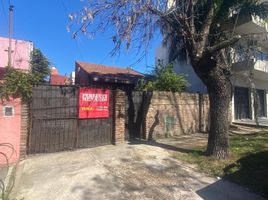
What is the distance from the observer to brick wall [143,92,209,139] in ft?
32.3

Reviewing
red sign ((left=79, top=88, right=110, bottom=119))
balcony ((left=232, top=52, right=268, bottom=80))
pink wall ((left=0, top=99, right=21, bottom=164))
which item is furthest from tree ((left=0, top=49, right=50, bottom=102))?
balcony ((left=232, top=52, right=268, bottom=80))

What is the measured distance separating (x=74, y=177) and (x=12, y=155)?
7.47 ft

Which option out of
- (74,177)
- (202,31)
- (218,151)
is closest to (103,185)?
(74,177)

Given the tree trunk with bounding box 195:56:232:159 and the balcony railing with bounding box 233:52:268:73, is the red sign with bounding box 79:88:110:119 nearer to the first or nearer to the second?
the tree trunk with bounding box 195:56:232:159

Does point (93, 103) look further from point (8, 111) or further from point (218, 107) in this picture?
point (218, 107)

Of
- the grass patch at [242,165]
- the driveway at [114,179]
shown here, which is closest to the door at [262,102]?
the grass patch at [242,165]

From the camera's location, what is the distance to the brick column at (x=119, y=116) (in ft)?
28.0

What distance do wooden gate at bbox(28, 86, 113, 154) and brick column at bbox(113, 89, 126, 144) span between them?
0.57m

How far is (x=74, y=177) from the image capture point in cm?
549

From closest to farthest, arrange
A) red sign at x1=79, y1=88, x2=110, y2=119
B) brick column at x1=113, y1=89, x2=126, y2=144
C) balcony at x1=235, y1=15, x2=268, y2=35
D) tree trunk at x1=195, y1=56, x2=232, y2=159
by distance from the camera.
Answer: tree trunk at x1=195, y1=56, x2=232, y2=159 → red sign at x1=79, y1=88, x2=110, y2=119 → brick column at x1=113, y1=89, x2=126, y2=144 → balcony at x1=235, y1=15, x2=268, y2=35

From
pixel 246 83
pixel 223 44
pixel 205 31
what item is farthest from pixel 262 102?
pixel 223 44

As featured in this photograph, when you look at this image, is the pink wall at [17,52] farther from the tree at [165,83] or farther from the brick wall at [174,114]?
the brick wall at [174,114]

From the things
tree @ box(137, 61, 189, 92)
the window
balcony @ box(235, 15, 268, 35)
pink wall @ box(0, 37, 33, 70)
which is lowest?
the window

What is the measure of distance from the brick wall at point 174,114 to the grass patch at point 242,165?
7.69 feet
